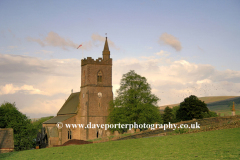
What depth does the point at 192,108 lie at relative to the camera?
81.8 m

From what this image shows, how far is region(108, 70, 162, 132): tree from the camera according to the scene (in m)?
62.3

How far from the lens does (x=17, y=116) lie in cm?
6750

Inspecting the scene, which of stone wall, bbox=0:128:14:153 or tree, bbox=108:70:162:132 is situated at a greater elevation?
tree, bbox=108:70:162:132

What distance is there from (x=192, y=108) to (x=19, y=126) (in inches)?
1708

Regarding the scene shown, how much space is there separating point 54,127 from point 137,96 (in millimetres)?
23293

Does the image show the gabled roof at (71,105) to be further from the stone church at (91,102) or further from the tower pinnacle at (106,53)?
the tower pinnacle at (106,53)

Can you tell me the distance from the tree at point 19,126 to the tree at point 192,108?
130 ft

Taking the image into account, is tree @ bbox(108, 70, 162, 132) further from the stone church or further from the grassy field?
the grassy field

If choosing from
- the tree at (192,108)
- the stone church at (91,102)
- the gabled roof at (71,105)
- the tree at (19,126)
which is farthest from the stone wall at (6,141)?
the tree at (192,108)

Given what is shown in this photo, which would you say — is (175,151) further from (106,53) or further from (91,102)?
(106,53)

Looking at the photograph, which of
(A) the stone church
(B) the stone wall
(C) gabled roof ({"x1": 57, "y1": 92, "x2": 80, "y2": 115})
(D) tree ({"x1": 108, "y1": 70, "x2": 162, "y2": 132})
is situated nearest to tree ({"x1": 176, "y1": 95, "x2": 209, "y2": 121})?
(D) tree ({"x1": 108, "y1": 70, "x2": 162, "y2": 132})

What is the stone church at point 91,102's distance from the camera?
7044cm

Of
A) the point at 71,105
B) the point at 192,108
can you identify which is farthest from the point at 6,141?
the point at 192,108

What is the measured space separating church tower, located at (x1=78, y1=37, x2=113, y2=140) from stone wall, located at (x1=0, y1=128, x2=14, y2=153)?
71.0 feet
